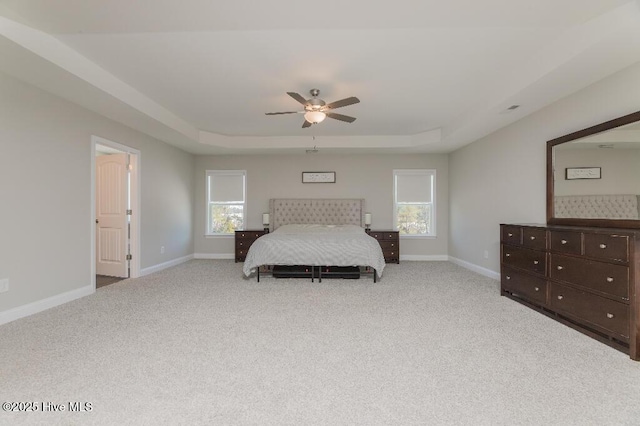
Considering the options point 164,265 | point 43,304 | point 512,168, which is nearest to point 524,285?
point 512,168

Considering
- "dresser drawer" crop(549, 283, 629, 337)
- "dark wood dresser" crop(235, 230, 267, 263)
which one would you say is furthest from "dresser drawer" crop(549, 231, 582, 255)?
"dark wood dresser" crop(235, 230, 267, 263)

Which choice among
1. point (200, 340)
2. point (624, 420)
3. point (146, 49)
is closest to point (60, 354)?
point (200, 340)

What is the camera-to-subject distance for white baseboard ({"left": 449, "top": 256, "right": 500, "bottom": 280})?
518 cm

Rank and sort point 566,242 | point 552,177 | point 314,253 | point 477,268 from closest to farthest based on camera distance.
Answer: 1. point 566,242
2. point 552,177
3. point 314,253
4. point 477,268

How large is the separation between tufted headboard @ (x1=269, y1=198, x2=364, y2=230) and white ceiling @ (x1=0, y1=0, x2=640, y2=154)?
263cm

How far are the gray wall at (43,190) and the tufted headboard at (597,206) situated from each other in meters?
6.24

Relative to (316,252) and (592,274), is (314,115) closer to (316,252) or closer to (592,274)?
(316,252)

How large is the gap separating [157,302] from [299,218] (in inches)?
→ 153

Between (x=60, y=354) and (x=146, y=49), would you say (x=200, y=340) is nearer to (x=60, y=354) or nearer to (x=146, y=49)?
(x=60, y=354)

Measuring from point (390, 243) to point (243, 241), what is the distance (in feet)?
11.0

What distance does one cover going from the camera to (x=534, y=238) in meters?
3.55

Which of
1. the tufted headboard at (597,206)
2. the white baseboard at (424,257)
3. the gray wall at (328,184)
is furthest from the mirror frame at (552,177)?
the white baseboard at (424,257)

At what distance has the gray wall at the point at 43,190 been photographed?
3.19 metres

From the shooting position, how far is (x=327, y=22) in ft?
8.18
